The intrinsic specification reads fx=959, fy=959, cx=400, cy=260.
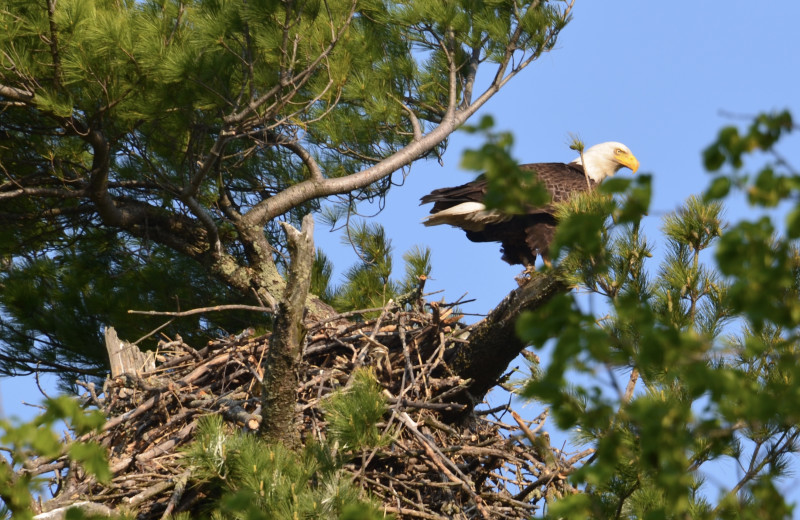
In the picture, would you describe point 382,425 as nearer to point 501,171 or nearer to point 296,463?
point 296,463

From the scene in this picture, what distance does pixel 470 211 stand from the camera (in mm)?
5750

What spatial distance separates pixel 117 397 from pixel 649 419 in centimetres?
318

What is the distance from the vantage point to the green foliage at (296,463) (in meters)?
3.29

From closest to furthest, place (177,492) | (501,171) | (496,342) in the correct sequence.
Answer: (501,171)
(177,492)
(496,342)

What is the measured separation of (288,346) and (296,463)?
0.44 m

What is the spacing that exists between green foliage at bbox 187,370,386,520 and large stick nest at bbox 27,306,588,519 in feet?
0.74

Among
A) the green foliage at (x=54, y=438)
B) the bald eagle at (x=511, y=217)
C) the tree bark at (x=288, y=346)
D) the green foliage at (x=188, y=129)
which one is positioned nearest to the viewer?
the green foliage at (x=54, y=438)

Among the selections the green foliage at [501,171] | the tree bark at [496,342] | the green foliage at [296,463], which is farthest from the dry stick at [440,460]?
the green foliage at [501,171]

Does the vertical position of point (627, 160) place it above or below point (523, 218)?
above

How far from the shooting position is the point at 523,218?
5863 mm

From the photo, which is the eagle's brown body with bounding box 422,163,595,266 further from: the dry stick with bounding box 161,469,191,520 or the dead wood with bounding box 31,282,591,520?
the dry stick with bounding box 161,469,191,520

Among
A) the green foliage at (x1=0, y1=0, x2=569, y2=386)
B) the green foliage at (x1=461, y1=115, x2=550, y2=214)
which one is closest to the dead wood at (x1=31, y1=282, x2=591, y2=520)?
the green foliage at (x1=0, y1=0, x2=569, y2=386)

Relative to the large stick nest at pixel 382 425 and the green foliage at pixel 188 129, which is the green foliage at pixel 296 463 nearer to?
the large stick nest at pixel 382 425

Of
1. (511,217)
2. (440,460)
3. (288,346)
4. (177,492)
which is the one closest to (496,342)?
(440,460)
